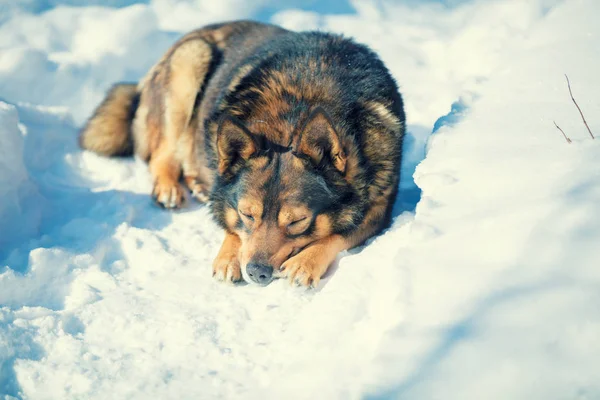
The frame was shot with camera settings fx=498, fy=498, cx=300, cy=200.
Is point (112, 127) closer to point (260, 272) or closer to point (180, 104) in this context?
point (180, 104)

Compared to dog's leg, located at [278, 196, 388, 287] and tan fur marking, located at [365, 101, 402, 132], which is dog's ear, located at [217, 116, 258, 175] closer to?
dog's leg, located at [278, 196, 388, 287]

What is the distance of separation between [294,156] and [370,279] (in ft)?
3.11

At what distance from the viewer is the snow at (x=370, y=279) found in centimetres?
195

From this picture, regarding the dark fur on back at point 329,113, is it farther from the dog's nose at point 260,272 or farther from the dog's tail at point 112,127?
the dog's tail at point 112,127

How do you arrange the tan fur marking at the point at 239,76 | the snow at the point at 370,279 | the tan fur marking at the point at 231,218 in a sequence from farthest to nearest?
the tan fur marking at the point at 239,76, the tan fur marking at the point at 231,218, the snow at the point at 370,279

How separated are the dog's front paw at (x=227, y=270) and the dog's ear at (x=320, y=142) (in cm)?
85

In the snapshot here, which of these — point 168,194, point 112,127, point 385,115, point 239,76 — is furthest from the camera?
point 112,127

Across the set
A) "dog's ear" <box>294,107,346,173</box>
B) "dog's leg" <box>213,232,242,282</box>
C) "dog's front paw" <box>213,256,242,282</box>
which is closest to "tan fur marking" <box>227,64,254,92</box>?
"dog's ear" <box>294,107,346,173</box>

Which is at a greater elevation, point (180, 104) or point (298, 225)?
point (298, 225)

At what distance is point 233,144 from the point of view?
3.27 m

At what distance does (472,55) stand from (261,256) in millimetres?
4764

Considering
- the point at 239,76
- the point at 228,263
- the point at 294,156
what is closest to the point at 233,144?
the point at 294,156

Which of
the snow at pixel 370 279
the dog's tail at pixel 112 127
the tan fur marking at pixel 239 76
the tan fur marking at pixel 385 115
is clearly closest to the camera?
the snow at pixel 370 279

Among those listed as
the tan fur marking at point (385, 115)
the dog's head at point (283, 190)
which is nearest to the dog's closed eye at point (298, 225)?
the dog's head at point (283, 190)
